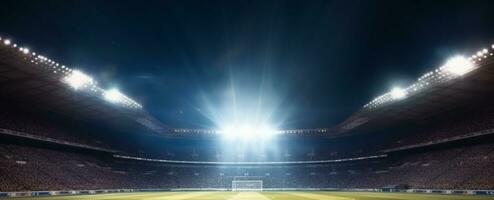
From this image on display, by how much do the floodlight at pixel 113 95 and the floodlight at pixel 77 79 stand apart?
4.64m

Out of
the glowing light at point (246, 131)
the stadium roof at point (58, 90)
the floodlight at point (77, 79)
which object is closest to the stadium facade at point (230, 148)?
the stadium roof at point (58, 90)

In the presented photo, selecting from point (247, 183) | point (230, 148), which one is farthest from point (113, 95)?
point (230, 148)


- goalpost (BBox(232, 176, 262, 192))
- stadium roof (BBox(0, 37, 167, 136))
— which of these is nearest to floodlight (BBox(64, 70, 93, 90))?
stadium roof (BBox(0, 37, 167, 136))

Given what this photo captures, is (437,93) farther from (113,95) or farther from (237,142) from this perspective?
(237,142)

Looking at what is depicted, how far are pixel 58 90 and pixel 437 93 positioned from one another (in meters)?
40.7

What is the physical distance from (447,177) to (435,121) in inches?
512

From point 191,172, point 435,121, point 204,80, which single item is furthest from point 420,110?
point 191,172

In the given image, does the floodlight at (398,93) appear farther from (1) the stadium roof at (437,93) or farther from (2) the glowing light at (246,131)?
(2) the glowing light at (246,131)

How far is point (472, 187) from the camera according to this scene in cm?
4334

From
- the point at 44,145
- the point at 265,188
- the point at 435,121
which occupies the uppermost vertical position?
the point at 435,121

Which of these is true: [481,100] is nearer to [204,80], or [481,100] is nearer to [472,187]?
[472,187]

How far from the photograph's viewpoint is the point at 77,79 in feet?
130

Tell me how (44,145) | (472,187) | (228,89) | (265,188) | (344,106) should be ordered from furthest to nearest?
(265,188)
(344,106)
(44,145)
(228,89)
(472,187)

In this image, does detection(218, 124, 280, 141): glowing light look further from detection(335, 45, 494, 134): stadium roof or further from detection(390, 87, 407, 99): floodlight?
detection(390, 87, 407, 99): floodlight
